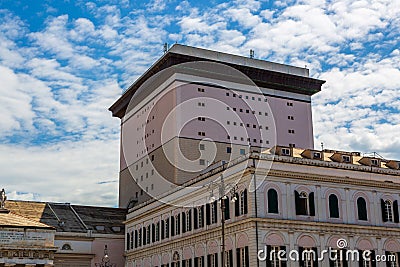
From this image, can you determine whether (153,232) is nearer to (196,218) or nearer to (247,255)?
(196,218)

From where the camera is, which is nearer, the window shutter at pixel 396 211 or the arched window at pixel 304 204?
the arched window at pixel 304 204

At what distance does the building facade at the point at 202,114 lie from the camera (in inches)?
2854

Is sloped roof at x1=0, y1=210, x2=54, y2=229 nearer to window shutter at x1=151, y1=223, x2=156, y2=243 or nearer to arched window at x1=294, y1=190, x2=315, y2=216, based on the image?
window shutter at x1=151, y1=223, x2=156, y2=243

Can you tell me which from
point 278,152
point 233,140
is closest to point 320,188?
point 278,152

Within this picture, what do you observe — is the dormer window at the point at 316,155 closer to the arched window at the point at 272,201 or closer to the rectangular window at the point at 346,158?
the rectangular window at the point at 346,158

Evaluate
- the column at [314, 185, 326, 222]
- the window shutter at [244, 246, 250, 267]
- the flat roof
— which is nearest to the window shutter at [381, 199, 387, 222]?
the column at [314, 185, 326, 222]

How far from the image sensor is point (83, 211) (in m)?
78.8

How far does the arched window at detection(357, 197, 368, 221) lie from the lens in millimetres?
46938

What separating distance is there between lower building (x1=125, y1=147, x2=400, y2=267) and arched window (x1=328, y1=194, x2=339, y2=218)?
0.09m

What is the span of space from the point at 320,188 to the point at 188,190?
1344 centimetres

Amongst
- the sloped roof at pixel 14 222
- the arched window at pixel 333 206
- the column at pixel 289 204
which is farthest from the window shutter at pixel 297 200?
the sloped roof at pixel 14 222

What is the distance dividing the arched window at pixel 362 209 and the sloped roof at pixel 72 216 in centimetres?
3718

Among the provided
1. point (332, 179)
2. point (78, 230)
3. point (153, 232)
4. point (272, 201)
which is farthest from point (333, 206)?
point (78, 230)

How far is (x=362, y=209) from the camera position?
155 feet
